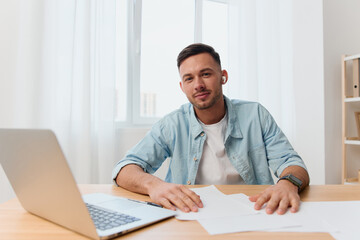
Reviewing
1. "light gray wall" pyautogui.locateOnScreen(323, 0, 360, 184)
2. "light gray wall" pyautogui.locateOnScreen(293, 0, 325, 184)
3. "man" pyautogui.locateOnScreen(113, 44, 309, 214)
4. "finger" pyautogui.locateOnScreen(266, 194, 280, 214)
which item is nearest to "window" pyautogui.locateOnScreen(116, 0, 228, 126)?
"light gray wall" pyautogui.locateOnScreen(293, 0, 325, 184)

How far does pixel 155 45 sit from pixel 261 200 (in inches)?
80.6

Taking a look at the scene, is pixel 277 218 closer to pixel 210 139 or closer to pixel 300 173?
pixel 300 173

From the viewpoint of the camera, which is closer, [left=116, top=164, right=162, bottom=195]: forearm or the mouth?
[left=116, top=164, right=162, bottom=195]: forearm

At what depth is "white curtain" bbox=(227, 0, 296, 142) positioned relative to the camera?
2682 millimetres

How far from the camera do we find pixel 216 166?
4.36 ft

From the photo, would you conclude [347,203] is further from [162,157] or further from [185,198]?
[162,157]

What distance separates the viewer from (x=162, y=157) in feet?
4.42

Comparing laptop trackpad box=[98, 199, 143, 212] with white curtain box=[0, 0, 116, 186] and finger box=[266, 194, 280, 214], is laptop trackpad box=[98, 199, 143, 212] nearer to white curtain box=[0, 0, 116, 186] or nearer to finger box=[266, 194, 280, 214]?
finger box=[266, 194, 280, 214]

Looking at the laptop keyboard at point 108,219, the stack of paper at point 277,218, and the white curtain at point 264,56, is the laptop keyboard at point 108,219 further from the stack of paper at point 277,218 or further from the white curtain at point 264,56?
the white curtain at point 264,56

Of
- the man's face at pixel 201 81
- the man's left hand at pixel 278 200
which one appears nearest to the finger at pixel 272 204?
the man's left hand at pixel 278 200

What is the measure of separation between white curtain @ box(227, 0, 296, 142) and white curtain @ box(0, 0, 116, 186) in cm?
113

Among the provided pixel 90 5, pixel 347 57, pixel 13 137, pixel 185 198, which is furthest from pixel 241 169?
pixel 347 57

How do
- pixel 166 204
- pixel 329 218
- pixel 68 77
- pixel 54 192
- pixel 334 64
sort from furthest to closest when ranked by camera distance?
1. pixel 334 64
2. pixel 68 77
3. pixel 166 204
4. pixel 329 218
5. pixel 54 192

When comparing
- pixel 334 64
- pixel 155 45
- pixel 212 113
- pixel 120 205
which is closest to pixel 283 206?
pixel 120 205
